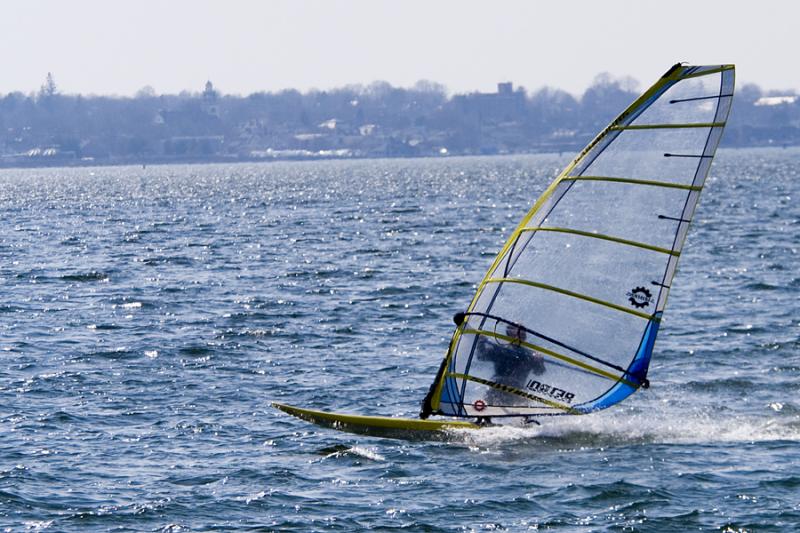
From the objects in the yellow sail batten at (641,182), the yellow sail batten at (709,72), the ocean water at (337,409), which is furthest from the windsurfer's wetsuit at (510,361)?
the yellow sail batten at (709,72)

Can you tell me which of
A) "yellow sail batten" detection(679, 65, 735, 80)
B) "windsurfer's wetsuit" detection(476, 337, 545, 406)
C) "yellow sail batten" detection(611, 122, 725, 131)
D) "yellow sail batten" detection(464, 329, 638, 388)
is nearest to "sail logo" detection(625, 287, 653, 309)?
"yellow sail batten" detection(464, 329, 638, 388)

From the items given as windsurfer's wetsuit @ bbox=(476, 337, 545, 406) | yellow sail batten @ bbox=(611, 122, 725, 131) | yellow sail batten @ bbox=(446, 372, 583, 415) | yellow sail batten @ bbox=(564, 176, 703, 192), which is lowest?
yellow sail batten @ bbox=(446, 372, 583, 415)

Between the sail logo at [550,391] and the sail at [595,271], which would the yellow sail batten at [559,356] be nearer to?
the sail at [595,271]

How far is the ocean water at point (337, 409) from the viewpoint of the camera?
16.0 m

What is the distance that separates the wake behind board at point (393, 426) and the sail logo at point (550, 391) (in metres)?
1.07

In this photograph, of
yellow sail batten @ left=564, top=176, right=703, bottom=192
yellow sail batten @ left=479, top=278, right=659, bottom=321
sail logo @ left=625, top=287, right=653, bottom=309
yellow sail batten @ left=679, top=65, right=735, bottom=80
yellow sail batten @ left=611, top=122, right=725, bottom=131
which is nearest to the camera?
yellow sail batten @ left=679, top=65, right=735, bottom=80

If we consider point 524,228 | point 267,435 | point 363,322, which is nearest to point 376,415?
point 267,435

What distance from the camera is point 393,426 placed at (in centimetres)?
1941

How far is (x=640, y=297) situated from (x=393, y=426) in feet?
13.8

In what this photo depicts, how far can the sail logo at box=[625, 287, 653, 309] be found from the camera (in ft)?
59.0

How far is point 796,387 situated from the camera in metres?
22.9

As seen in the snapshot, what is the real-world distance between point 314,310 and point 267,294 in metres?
4.06

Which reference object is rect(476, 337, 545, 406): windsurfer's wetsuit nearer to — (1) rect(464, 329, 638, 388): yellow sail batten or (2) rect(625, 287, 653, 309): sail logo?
(1) rect(464, 329, 638, 388): yellow sail batten

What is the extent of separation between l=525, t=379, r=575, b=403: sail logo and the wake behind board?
1066mm
